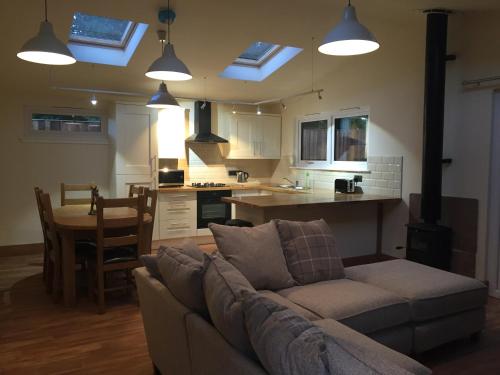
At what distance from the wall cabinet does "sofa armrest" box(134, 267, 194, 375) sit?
4483 millimetres

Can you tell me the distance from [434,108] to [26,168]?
17.4ft

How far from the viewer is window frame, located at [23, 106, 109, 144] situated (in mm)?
5594

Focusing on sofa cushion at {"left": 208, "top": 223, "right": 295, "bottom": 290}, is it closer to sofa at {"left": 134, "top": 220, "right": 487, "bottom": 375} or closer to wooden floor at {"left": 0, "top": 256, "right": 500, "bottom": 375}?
sofa at {"left": 134, "top": 220, "right": 487, "bottom": 375}

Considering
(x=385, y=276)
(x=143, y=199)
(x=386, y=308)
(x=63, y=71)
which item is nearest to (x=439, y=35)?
(x=385, y=276)

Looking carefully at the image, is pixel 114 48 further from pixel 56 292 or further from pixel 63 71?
pixel 56 292

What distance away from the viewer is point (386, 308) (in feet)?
7.75

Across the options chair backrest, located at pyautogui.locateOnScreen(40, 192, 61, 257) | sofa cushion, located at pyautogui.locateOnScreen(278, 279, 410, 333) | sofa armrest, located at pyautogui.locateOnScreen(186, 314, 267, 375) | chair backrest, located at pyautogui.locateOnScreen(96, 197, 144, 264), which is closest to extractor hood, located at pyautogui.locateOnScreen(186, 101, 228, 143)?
chair backrest, located at pyautogui.locateOnScreen(96, 197, 144, 264)

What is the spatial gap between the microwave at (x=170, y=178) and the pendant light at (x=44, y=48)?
11.9ft

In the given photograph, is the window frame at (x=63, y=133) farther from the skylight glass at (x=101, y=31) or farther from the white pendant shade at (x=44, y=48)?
the white pendant shade at (x=44, y=48)

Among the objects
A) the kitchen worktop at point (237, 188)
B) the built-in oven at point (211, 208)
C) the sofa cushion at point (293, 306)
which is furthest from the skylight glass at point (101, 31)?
the sofa cushion at point (293, 306)

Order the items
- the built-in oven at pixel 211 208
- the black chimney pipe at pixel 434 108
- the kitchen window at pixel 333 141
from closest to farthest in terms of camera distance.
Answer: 1. the black chimney pipe at pixel 434 108
2. the kitchen window at pixel 333 141
3. the built-in oven at pixel 211 208

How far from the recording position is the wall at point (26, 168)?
5457mm

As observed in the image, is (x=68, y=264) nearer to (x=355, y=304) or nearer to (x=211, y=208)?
(x=355, y=304)

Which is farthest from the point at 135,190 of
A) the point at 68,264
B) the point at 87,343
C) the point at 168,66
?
the point at 168,66
